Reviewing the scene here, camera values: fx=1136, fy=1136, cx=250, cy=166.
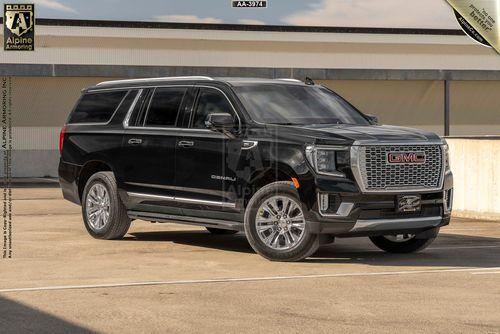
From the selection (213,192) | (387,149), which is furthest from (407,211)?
(213,192)

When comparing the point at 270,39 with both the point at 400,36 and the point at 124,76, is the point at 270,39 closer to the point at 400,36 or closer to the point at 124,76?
the point at 400,36

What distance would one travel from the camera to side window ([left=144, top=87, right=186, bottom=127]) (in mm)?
14203

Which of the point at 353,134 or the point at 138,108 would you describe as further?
the point at 138,108

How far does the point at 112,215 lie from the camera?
1478cm

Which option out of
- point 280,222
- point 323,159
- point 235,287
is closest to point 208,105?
point 280,222

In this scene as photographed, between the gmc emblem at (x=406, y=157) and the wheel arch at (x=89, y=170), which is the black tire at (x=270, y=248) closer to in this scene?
the gmc emblem at (x=406, y=157)

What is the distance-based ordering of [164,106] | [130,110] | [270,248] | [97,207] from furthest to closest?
[97,207] → [130,110] → [164,106] → [270,248]

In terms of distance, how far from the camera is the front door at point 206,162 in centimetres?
1317

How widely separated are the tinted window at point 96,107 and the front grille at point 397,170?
4155mm

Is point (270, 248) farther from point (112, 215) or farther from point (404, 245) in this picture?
point (112, 215)

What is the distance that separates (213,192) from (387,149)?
2151 millimetres

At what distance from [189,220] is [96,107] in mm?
2766

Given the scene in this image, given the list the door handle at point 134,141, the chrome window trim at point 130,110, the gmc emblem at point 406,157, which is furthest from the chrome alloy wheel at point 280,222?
the chrome window trim at point 130,110

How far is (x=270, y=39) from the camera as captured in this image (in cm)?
4741
